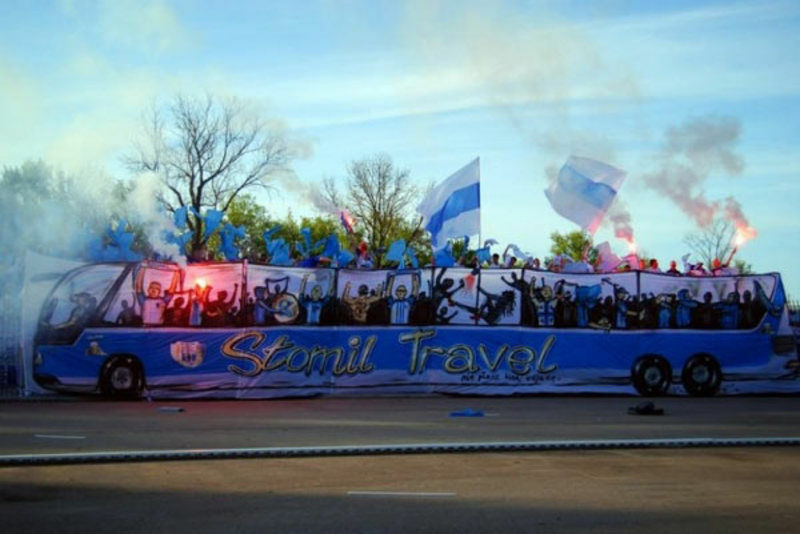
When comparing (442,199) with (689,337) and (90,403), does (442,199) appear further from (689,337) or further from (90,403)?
(90,403)

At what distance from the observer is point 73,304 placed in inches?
765

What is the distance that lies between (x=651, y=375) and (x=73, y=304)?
1226 centimetres

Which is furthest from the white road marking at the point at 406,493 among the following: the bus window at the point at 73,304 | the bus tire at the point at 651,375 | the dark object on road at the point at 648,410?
the bus tire at the point at 651,375

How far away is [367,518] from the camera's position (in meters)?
7.73

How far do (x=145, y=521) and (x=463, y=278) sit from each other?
13.8 m

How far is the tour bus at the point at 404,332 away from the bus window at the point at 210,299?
0.8 inches

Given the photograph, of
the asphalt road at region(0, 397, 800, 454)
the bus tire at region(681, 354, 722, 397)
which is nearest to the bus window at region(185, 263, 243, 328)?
the asphalt road at region(0, 397, 800, 454)

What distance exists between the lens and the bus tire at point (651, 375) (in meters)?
21.0

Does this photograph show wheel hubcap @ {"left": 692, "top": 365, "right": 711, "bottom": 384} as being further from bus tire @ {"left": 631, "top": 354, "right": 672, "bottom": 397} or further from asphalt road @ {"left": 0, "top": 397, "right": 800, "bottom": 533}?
asphalt road @ {"left": 0, "top": 397, "right": 800, "bottom": 533}

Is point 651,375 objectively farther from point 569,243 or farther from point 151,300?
point 569,243

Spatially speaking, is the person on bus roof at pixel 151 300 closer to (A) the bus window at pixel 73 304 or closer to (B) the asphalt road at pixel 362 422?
(A) the bus window at pixel 73 304

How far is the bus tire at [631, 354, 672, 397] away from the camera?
21.0 metres

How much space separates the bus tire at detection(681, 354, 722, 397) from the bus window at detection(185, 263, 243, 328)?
9810mm

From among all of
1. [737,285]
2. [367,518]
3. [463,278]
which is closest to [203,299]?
[463,278]
